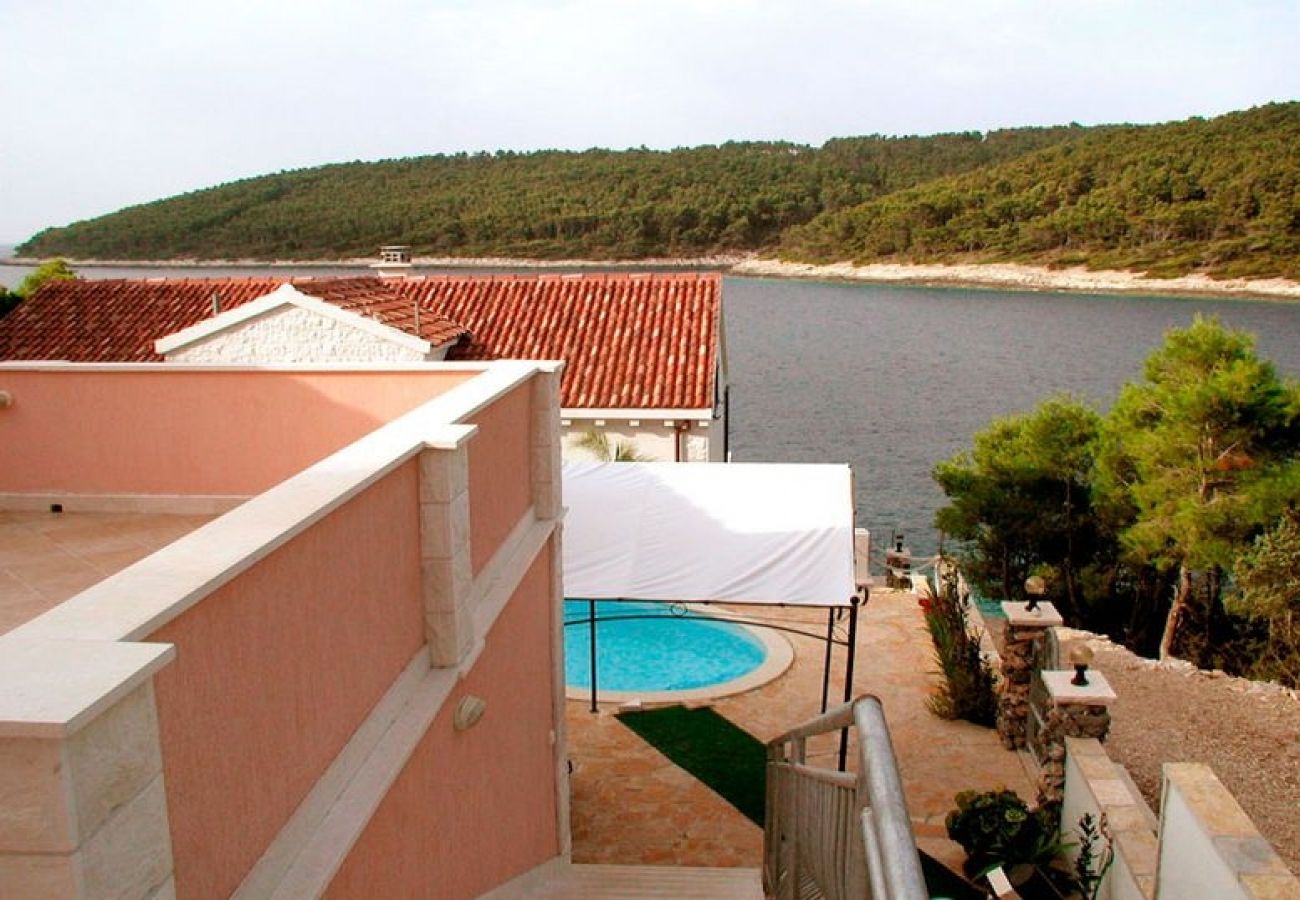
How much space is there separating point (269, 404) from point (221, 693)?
4.40 meters

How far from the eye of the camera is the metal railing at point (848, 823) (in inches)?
83.2

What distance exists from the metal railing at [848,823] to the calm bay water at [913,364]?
2154 centimetres

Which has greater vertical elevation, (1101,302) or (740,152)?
(740,152)

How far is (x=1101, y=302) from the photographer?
79625 millimetres

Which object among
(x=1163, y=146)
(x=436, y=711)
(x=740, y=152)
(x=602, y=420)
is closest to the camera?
(x=436, y=711)

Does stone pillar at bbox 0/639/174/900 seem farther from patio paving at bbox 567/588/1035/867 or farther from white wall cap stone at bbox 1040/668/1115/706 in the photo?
white wall cap stone at bbox 1040/668/1115/706

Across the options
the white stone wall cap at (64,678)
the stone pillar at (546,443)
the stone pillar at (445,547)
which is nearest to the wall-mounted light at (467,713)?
the stone pillar at (445,547)

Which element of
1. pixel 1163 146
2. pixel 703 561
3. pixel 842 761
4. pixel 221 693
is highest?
pixel 1163 146

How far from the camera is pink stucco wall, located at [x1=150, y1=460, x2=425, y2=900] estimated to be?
249cm

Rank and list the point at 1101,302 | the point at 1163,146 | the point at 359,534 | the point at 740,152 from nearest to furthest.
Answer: the point at 359,534 < the point at 1101,302 < the point at 1163,146 < the point at 740,152

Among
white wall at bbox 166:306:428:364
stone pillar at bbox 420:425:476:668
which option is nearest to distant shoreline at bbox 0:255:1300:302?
white wall at bbox 166:306:428:364

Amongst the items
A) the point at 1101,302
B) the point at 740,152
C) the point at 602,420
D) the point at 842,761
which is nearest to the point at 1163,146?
the point at 1101,302

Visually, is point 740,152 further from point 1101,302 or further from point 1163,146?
point 1101,302

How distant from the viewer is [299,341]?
50.0 feet
